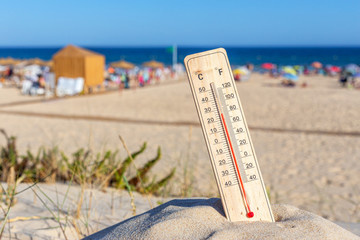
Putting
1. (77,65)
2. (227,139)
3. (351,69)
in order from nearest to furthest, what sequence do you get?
(227,139) → (77,65) → (351,69)

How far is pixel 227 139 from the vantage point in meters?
1.42

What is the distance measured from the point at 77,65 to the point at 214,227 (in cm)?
1867

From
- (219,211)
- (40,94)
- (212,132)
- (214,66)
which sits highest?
(214,66)

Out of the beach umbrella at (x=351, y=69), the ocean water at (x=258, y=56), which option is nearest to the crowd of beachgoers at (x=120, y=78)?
the beach umbrella at (x=351, y=69)

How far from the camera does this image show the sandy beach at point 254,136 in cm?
455

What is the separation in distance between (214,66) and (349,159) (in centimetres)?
616

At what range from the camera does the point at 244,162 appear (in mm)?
1431

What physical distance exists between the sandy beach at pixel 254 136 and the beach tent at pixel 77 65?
3521 millimetres

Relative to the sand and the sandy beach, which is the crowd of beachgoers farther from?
the sand

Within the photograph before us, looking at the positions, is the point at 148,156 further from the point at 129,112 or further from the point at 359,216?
the point at 129,112

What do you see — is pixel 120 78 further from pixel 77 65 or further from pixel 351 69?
pixel 351 69

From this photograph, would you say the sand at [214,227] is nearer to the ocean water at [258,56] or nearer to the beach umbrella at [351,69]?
the beach umbrella at [351,69]

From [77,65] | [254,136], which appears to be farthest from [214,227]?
[77,65]

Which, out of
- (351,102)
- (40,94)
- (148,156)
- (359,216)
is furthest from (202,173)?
(40,94)
